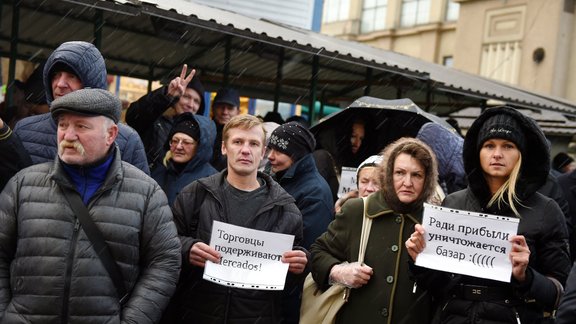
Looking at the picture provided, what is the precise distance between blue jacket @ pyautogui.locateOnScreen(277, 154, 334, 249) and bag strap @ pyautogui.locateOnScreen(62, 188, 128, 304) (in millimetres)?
1537

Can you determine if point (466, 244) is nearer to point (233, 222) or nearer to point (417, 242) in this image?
point (417, 242)

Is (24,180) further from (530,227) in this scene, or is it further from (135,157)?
(530,227)

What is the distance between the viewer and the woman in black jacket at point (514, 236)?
319 centimetres

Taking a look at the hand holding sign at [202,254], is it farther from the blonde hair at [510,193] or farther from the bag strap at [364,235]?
the blonde hair at [510,193]

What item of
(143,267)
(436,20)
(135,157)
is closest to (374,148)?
(135,157)

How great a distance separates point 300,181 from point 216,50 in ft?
20.0

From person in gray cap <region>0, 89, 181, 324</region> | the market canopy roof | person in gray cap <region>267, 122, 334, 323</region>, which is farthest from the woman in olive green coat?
the market canopy roof

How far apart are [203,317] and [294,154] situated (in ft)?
4.92


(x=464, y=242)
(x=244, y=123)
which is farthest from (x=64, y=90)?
(x=464, y=242)

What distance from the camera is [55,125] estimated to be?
3.70m

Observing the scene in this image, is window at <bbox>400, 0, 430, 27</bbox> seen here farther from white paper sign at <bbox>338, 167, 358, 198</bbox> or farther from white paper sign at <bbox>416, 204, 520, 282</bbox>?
white paper sign at <bbox>416, 204, 520, 282</bbox>

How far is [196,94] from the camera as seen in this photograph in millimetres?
5957

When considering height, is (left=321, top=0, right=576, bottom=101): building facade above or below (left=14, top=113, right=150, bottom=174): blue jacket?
above

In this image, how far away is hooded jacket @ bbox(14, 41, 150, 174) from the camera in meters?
3.65
